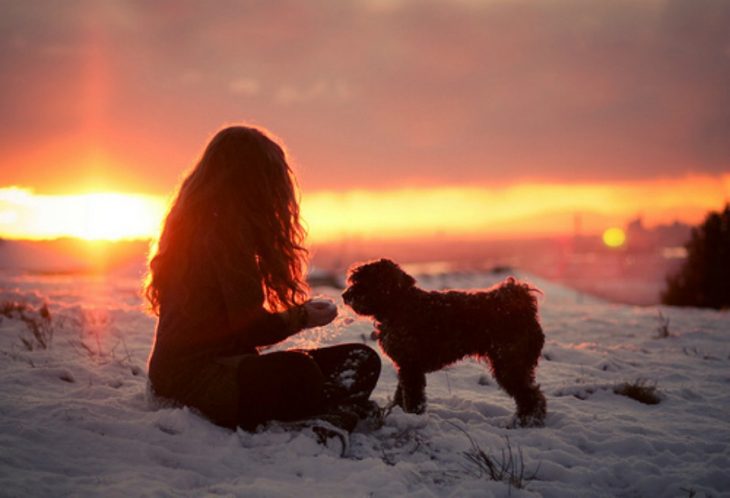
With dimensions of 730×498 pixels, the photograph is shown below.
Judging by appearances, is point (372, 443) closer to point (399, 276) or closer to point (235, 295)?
point (235, 295)

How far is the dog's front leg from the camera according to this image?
19.6ft

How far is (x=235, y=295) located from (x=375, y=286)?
2.11 metres

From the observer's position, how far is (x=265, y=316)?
4586 millimetres

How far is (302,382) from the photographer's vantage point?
192 inches

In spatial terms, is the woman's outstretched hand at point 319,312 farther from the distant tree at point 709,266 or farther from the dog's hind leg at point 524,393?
the distant tree at point 709,266

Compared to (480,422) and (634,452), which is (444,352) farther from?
(634,452)

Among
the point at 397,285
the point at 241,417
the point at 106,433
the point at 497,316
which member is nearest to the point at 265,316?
the point at 241,417

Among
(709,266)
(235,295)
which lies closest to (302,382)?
(235,295)

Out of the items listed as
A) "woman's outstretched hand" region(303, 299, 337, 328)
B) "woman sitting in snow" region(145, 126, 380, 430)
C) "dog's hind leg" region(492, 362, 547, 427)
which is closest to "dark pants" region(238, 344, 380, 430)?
"woman sitting in snow" region(145, 126, 380, 430)

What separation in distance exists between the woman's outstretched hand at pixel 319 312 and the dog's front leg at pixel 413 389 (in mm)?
1402

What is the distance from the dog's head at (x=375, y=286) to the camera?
6203mm

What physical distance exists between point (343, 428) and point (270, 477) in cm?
86

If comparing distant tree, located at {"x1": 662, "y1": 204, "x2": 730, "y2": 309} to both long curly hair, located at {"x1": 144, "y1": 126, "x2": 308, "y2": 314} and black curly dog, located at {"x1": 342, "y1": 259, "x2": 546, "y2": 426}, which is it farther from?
long curly hair, located at {"x1": 144, "y1": 126, "x2": 308, "y2": 314}

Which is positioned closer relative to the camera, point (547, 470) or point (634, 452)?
point (547, 470)
